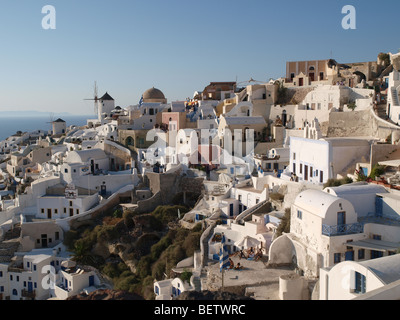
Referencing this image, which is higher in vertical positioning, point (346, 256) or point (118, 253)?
point (346, 256)

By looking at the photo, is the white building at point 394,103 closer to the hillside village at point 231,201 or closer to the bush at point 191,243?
the hillside village at point 231,201

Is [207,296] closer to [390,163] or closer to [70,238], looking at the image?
[390,163]

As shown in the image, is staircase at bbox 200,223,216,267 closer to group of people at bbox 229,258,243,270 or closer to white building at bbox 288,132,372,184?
group of people at bbox 229,258,243,270

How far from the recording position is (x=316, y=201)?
1420 centimetres

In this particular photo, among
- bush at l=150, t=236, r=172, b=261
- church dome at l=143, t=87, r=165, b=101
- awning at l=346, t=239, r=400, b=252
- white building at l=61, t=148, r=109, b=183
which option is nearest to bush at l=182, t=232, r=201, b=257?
bush at l=150, t=236, r=172, b=261

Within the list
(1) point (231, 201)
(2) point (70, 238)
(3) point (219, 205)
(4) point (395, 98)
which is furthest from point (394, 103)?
(2) point (70, 238)

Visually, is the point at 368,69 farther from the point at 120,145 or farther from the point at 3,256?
the point at 3,256

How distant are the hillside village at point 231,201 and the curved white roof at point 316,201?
58 millimetres

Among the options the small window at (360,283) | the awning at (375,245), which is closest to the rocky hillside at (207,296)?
the small window at (360,283)

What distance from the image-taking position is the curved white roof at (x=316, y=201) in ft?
44.3

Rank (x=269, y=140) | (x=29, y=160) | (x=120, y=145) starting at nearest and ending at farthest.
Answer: (x=269, y=140) < (x=120, y=145) < (x=29, y=160)
